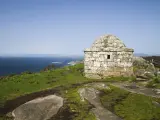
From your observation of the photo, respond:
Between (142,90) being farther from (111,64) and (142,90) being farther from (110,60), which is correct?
(110,60)

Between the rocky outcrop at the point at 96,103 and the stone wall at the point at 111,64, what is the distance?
246 inches

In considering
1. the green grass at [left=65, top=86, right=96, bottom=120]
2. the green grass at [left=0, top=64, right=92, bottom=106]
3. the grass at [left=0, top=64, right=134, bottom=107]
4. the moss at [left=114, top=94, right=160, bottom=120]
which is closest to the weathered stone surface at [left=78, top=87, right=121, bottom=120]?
the green grass at [left=65, top=86, right=96, bottom=120]

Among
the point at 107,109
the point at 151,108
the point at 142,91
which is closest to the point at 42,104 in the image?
the point at 107,109

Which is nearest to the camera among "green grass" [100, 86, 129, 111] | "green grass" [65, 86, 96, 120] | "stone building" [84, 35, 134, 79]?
"green grass" [65, 86, 96, 120]

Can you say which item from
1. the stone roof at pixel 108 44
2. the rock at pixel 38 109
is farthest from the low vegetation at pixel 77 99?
the stone roof at pixel 108 44

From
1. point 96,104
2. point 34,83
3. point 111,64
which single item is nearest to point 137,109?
point 96,104

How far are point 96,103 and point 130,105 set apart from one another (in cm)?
232

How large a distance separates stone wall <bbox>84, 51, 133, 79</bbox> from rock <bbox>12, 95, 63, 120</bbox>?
11.1 m

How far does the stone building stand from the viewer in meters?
25.3

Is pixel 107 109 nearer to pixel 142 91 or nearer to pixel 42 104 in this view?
pixel 42 104

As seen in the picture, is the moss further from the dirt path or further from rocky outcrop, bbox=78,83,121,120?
the dirt path

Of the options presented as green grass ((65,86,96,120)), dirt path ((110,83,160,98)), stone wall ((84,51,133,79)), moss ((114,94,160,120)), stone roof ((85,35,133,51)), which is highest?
stone roof ((85,35,133,51))

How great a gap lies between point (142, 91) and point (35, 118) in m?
10.0

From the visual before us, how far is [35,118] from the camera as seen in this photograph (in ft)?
38.9
